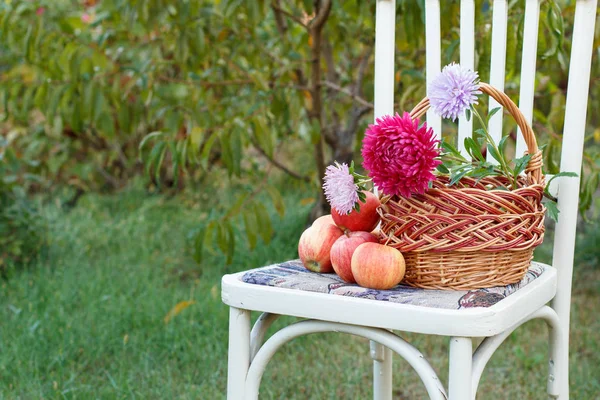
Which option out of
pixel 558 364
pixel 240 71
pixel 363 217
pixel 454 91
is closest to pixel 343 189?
pixel 363 217

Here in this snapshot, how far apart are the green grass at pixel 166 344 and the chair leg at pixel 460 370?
916mm

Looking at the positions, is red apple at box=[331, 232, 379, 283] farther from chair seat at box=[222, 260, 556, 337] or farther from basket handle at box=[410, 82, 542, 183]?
basket handle at box=[410, 82, 542, 183]

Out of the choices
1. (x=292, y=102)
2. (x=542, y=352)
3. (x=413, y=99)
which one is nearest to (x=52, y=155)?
(x=292, y=102)

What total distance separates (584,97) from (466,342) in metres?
0.55

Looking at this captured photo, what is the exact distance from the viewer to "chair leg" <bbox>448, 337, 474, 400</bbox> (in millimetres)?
935

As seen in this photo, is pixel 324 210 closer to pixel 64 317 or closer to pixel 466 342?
pixel 64 317

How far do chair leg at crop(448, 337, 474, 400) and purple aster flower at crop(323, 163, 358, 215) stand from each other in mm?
231

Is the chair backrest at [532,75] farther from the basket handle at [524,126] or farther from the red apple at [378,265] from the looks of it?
the red apple at [378,265]

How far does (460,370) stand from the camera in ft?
3.07

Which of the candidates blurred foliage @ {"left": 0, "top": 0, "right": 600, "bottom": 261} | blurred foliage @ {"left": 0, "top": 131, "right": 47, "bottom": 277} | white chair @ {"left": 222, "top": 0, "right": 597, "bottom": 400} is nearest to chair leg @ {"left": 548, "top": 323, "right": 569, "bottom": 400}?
white chair @ {"left": 222, "top": 0, "right": 597, "bottom": 400}

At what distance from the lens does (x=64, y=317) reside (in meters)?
2.16

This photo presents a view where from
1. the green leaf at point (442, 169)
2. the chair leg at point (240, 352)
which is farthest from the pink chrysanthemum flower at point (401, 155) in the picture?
the chair leg at point (240, 352)

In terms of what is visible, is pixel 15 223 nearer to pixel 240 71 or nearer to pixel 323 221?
pixel 240 71

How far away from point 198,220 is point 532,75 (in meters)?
2.27
